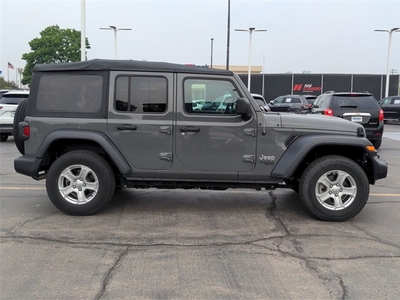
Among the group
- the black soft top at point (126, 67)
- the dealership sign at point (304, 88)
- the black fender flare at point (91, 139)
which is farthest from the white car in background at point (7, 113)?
the dealership sign at point (304, 88)

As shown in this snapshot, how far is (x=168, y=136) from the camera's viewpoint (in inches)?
198

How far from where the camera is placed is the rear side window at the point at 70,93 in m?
5.09

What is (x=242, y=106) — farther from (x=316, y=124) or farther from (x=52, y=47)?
(x=52, y=47)

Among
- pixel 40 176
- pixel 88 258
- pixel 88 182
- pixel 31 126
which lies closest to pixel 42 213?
pixel 40 176

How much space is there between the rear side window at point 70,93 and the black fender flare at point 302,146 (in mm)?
2471

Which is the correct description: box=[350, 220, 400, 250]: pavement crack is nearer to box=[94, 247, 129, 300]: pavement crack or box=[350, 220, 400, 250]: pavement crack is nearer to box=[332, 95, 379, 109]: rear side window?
box=[94, 247, 129, 300]: pavement crack

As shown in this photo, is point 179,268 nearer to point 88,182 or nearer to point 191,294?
point 191,294

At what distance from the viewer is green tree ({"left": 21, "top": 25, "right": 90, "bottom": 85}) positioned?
161 feet

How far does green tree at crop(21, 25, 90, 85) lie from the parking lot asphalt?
4728cm

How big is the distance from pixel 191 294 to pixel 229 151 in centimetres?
222

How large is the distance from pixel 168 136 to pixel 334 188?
7.31ft

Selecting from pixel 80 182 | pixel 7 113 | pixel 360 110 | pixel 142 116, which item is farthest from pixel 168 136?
pixel 7 113

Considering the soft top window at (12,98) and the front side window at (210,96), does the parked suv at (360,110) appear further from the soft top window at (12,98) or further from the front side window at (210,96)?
the soft top window at (12,98)

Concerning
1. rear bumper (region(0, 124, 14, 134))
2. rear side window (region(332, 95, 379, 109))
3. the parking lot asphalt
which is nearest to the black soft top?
the parking lot asphalt
